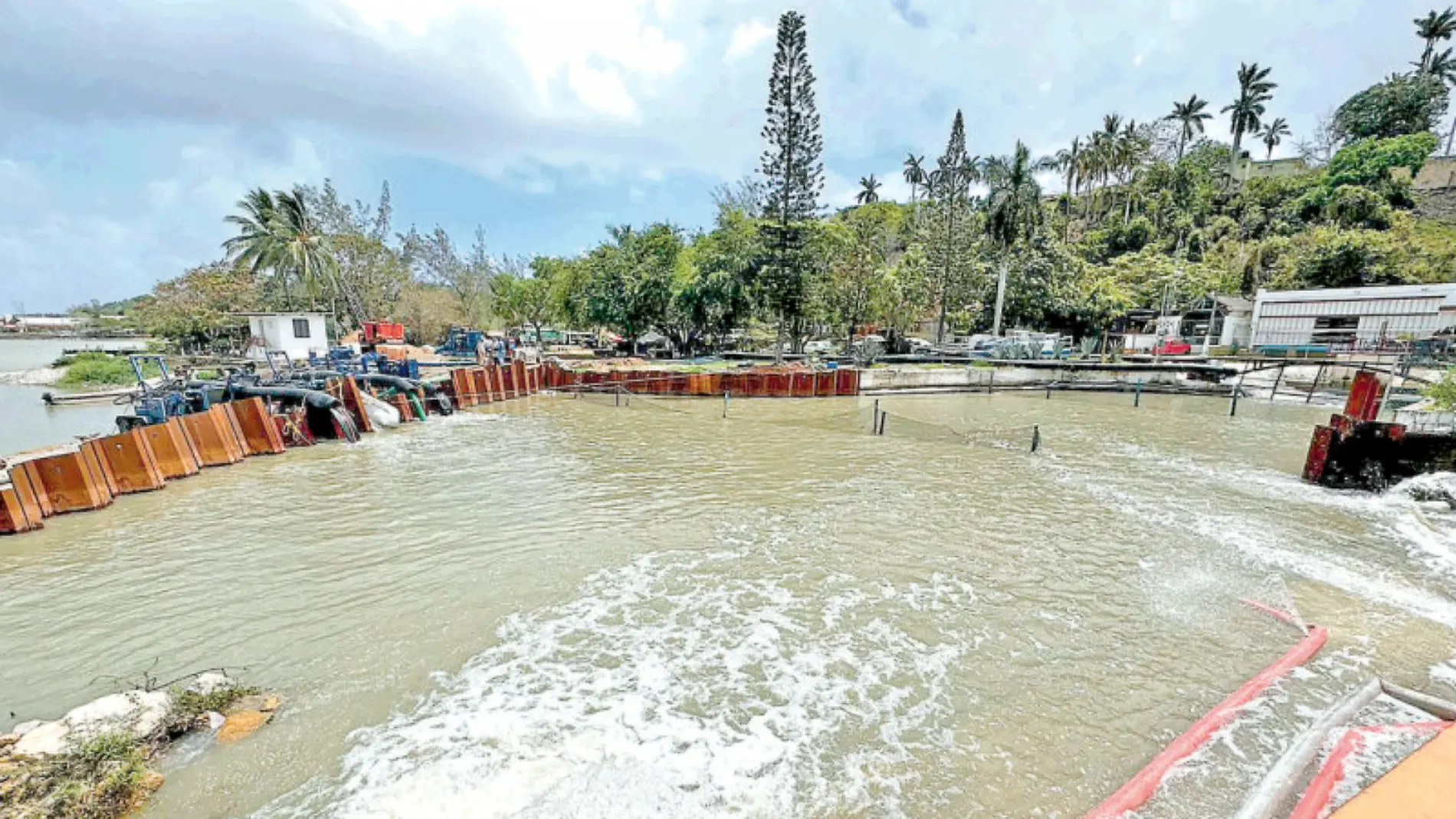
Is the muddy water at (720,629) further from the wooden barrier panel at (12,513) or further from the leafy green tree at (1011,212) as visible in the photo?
the leafy green tree at (1011,212)

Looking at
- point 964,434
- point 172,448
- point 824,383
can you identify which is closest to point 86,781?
point 172,448

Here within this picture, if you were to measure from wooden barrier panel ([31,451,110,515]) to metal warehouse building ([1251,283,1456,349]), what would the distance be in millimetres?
48404

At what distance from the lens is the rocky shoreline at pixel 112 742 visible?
334 cm

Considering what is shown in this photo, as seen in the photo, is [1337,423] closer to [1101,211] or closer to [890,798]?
[890,798]

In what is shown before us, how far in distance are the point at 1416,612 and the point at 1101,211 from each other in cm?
7660

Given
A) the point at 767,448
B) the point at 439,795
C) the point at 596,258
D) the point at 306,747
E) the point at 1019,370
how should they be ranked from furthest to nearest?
the point at 596,258 → the point at 1019,370 → the point at 767,448 → the point at 306,747 → the point at 439,795

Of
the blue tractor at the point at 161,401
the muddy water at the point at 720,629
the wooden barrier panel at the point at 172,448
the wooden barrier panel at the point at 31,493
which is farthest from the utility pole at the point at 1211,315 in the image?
the wooden barrier panel at the point at 31,493

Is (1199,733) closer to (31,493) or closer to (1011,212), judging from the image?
(31,493)

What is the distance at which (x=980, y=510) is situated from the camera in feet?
32.2

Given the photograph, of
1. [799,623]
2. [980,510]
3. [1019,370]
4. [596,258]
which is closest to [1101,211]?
[1019,370]

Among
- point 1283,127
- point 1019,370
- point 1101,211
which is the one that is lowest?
point 1019,370

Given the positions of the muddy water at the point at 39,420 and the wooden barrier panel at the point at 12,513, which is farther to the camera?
the muddy water at the point at 39,420

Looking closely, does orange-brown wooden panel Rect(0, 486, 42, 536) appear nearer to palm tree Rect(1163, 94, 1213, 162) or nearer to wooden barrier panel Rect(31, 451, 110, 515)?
wooden barrier panel Rect(31, 451, 110, 515)

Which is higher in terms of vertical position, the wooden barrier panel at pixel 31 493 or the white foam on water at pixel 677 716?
the wooden barrier panel at pixel 31 493
